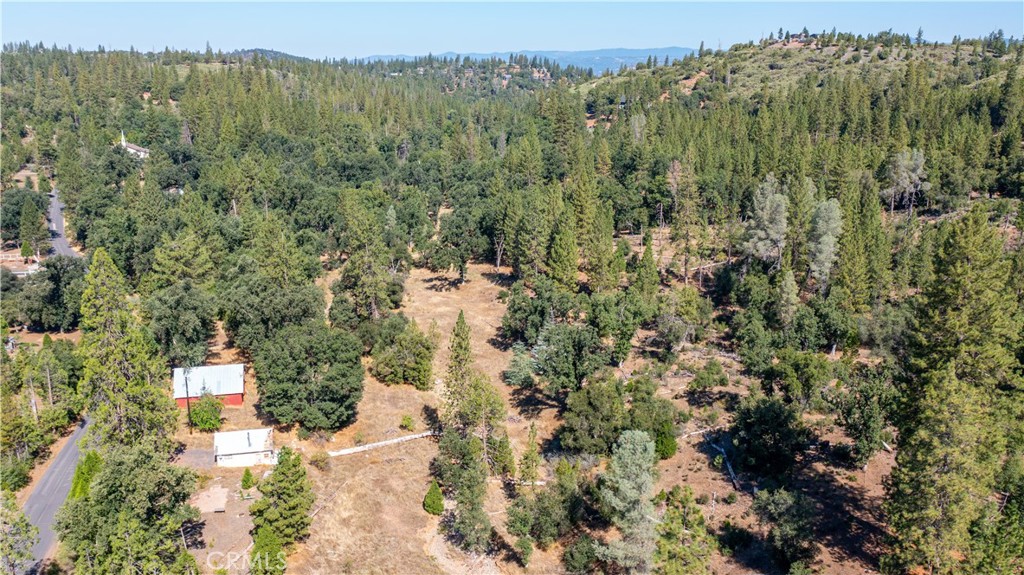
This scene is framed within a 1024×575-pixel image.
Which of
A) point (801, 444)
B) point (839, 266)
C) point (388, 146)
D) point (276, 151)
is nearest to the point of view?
point (801, 444)

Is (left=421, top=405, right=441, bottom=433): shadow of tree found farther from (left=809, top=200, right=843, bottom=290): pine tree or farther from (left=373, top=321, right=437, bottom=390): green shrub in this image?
(left=809, top=200, right=843, bottom=290): pine tree

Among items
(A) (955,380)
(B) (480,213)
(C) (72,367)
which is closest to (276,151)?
(B) (480,213)

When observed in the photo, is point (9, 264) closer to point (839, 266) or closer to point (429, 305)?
point (429, 305)

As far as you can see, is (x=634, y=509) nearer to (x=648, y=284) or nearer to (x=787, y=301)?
(x=787, y=301)

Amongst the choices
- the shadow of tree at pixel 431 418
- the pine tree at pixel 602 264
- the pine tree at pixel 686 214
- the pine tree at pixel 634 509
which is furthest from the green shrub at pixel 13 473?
the pine tree at pixel 686 214

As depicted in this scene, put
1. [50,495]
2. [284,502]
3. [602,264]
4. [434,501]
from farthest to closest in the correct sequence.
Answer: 1. [602,264]
2. [50,495]
3. [434,501]
4. [284,502]

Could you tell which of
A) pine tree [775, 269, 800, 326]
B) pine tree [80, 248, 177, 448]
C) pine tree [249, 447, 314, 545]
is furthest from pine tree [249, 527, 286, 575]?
pine tree [775, 269, 800, 326]

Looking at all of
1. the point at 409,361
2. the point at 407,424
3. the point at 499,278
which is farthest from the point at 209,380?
the point at 499,278
